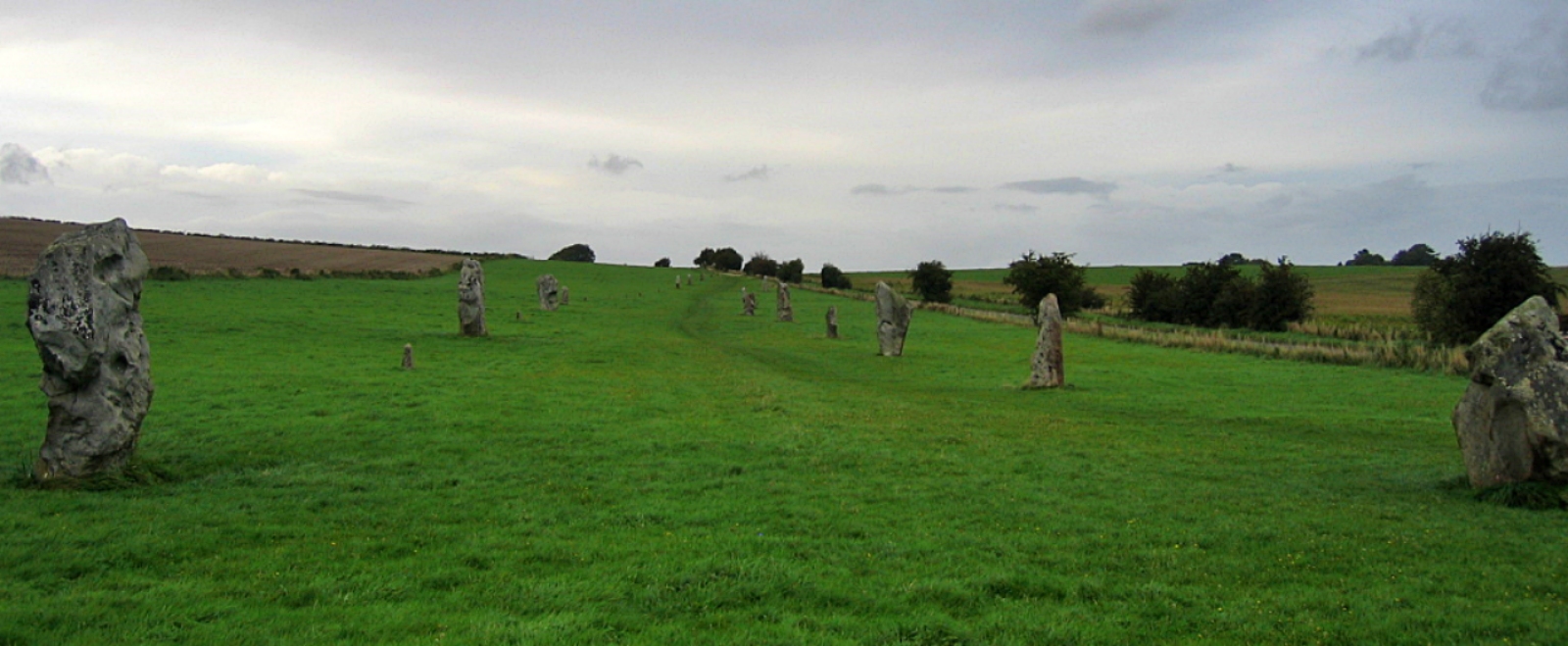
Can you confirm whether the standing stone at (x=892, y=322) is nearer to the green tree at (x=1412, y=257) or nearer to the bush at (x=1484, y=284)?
→ the bush at (x=1484, y=284)

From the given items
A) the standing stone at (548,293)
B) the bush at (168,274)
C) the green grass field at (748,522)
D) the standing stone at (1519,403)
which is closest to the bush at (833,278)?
the standing stone at (548,293)

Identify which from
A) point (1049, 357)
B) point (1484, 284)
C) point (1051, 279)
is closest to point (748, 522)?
point (1049, 357)

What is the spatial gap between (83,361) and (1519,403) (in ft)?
56.2

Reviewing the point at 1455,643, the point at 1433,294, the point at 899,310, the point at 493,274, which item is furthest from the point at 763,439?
the point at 493,274

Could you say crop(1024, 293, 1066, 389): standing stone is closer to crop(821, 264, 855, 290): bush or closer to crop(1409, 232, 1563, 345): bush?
crop(1409, 232, 1563, 345): bush

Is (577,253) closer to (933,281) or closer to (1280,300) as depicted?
(933,281)

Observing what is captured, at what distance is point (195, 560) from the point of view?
8.03 m

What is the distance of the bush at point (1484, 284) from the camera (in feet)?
125

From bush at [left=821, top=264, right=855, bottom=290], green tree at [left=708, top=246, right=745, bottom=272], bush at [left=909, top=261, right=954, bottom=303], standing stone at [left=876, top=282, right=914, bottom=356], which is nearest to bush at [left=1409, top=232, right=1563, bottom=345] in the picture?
standing stone at [left=876, top=282, right=914, bottom=356]

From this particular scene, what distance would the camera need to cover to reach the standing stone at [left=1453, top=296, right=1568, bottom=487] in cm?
1088

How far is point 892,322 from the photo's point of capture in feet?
116

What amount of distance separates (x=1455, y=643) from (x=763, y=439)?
9.86 m

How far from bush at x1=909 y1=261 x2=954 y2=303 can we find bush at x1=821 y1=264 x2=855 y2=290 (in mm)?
26598

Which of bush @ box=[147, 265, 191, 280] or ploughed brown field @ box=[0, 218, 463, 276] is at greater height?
ploughed brown field @ box=[0, 218, 463, 276]
